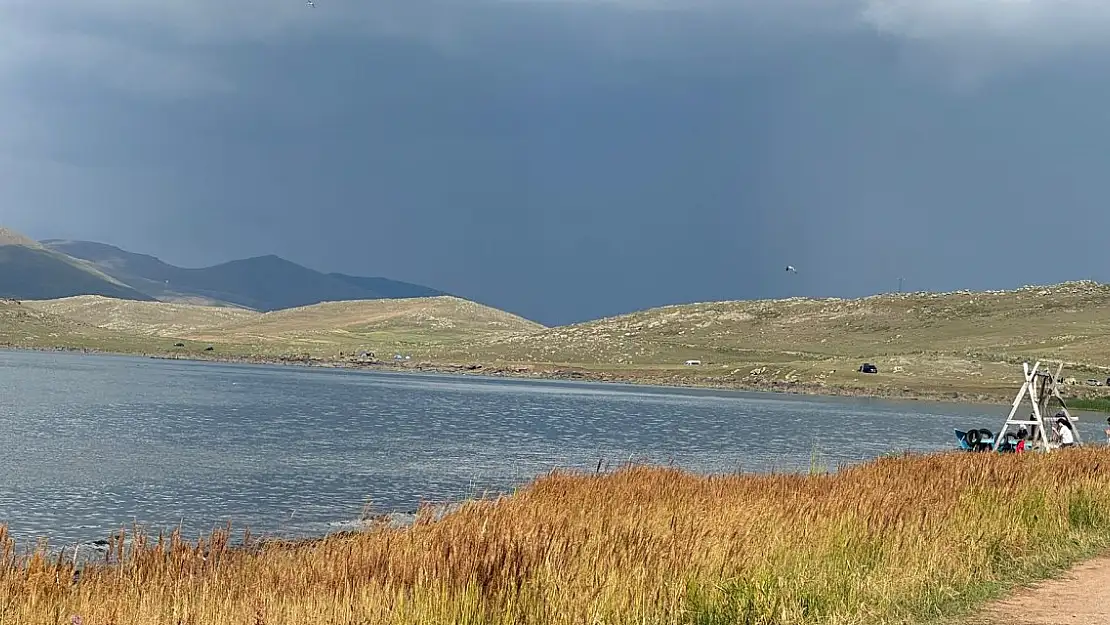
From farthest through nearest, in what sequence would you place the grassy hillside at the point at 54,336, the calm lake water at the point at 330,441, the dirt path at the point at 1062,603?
the grassy hillside at the point at 54,336, the calm lake water at the point at 330,441, the dirt path at the point at 1062,603

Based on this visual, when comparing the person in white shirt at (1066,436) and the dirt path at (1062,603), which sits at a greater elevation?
the person in white shirt at (1066,436)

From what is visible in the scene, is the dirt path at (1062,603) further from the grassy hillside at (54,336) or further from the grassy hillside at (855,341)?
the grassy hillside at (54,336)

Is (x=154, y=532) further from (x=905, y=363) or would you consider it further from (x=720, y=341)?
(x=720, y=341)

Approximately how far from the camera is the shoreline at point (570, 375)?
103750 mm

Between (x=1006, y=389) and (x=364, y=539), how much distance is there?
95.4 m

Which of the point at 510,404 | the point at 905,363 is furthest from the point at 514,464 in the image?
the point at 905,363

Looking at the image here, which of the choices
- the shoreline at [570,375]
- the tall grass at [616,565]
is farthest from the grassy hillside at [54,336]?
the tall grass at [616,565]

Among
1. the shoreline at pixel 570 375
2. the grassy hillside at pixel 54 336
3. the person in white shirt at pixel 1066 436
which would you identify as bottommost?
the person in white shirt at pixel 1066 436

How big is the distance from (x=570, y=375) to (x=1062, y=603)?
411 ft

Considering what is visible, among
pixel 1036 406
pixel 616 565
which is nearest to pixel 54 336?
pixel 1036 406

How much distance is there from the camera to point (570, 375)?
5492 inches

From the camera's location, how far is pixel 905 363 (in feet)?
406

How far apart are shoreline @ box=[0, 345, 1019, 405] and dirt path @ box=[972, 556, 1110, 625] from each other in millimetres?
84855

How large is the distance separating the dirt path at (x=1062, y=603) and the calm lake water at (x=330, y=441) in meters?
13.8
